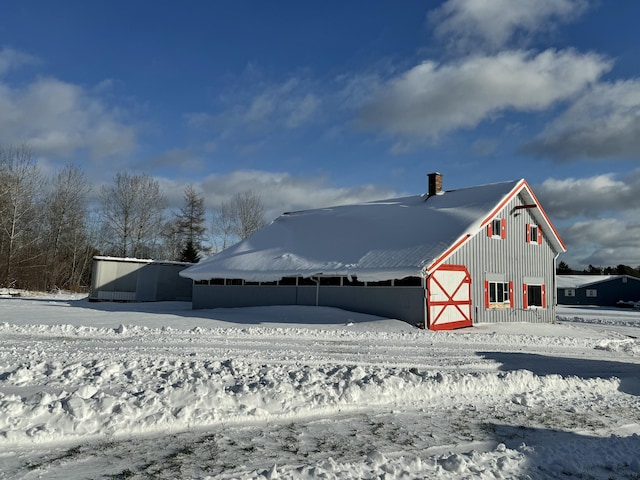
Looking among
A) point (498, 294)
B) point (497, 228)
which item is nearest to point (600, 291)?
point (498, 294)

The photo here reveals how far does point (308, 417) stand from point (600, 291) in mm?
58767

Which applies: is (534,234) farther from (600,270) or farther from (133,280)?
(600,270)

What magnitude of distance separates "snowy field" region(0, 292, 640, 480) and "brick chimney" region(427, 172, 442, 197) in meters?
16.1

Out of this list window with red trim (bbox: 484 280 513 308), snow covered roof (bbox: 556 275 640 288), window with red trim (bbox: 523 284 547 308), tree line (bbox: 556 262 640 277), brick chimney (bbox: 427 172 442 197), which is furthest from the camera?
tree line (bbox: 556 262 640 277)

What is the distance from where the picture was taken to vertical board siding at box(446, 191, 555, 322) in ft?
74.3

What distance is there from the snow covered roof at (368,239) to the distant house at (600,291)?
114 feet

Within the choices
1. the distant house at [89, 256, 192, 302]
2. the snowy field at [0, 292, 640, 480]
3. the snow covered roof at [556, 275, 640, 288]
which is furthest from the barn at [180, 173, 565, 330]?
the snow covered roof at [556, 275, 640, 288]

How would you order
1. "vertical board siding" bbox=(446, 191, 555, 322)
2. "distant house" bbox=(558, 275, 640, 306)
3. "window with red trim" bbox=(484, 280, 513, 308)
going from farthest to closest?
"distant house" bbox=(558, 275, 640, 306) → "window with red trim" bbox=(484, 280, 513, 308) → "vertical board siding" bbox=(446, 191, 555, 322)

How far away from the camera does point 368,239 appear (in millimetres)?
24578

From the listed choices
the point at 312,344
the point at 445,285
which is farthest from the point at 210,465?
the point at 445,285

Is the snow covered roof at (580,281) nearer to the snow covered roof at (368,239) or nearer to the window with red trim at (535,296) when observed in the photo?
the snow covered roof at (368,239)

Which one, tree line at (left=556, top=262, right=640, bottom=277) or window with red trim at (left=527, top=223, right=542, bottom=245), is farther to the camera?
tree line at (left=556, top=262, right=640, bottom=277)

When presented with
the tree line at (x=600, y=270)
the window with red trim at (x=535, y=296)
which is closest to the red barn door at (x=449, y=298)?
the window with red trim at (x=535, y=296)

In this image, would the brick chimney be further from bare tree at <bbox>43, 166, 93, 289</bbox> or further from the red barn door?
bare tree at <bbox>43, 166, 93, 289</bbox>
